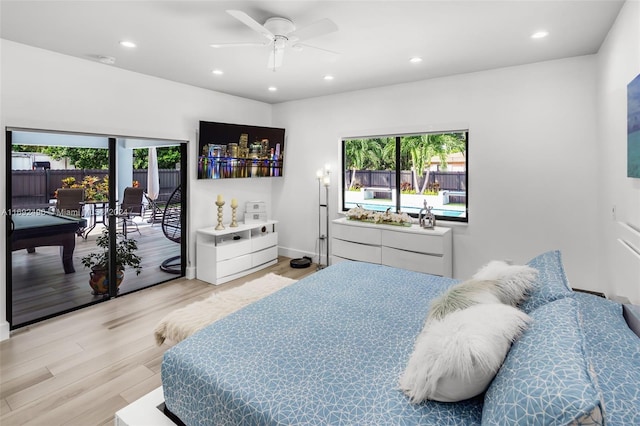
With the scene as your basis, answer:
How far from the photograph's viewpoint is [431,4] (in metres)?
2.41

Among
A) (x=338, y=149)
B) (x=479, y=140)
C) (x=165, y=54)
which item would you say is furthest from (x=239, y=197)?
(x=479, y=140)

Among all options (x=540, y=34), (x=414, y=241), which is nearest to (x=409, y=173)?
(x=414, y=241)

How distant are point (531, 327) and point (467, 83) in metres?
3.52

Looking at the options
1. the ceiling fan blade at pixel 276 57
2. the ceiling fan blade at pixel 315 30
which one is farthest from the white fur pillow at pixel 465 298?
the ceiling fan blade at pixel 276 57

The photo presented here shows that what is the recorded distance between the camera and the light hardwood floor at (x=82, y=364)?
7.04ft

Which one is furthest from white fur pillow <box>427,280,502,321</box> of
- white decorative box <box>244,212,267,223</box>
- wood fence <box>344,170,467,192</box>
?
white decorative box <box>244,212,267,223</box>

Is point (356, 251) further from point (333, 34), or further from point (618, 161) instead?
point (618, 161)

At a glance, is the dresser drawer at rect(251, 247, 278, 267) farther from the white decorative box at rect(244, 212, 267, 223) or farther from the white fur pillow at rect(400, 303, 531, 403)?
the white fur pillow at rect(400, 303, 531, 403)

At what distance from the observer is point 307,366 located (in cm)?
148

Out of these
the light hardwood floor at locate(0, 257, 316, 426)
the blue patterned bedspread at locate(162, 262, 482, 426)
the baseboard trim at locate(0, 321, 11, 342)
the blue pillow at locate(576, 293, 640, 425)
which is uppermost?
the blue pillow at locate(576, 293, 640, 425)

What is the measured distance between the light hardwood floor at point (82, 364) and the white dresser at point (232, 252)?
2.53 ft

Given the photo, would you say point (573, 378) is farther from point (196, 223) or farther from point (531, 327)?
point (196, 223)

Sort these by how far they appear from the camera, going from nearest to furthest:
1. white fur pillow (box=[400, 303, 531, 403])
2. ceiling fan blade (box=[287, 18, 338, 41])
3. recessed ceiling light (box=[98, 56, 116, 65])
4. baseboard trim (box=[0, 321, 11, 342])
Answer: white fur pillow (box=[400, 303, 531, 403])
ceiling fan blade (box=[287, 18, 338, 41])
baseboard trim (box=[0, 321, 11, 342])
recessed ceiling light (box=[98, 56, 116, 65])

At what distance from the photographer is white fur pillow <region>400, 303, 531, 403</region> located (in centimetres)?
115
